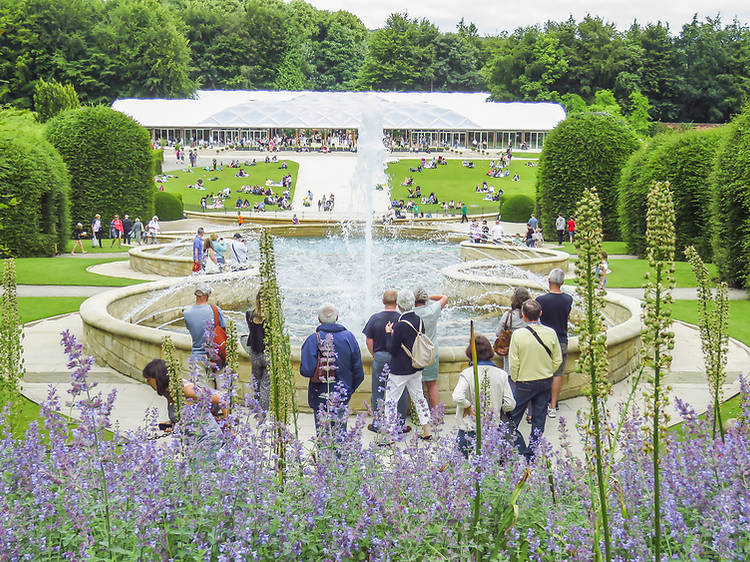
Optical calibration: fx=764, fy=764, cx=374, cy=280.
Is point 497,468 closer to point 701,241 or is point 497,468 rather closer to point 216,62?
point 701,241

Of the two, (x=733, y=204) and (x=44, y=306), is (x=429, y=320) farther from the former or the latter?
(x=733, y=204)

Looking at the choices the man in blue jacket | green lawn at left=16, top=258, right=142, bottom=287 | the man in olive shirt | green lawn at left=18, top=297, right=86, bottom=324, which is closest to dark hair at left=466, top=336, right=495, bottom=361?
the man in olive shirt

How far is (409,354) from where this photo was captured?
21.5 feet

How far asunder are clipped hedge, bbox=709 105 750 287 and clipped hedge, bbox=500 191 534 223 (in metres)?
20.9

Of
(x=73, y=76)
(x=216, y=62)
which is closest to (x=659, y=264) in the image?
(x=73, y=76)

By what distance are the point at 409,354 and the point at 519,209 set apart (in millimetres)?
32482

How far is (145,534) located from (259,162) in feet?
185

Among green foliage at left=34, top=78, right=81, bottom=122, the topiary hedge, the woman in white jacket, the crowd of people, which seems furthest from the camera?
green foliage at left=34, top=78, right=81, bottom=122

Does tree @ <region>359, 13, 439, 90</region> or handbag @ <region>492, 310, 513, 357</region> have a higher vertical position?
tree @ <region>359, 13, 439, 90</region>

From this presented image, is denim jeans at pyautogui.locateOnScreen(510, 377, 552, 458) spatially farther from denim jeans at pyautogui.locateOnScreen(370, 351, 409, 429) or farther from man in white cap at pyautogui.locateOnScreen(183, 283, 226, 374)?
man in white cap at pyautogui.locateOnScreen(183, 283, 226, 374)

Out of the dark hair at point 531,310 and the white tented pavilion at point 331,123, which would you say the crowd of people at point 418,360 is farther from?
the white tented pavilion at point 331,123

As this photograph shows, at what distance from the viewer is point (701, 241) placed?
67.8ft

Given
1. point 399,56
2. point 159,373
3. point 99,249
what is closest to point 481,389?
point 159,373

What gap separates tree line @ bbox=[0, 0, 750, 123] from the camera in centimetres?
6862
